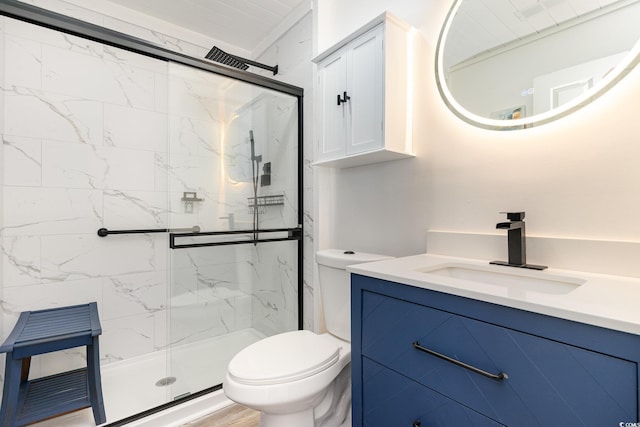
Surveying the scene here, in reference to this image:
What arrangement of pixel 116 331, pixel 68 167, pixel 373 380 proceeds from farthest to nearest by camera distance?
pixel 116 331
pixel 68 167
pixel 373 380

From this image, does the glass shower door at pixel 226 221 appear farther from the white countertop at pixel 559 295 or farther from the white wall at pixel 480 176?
the white countertop at pixel 559 295

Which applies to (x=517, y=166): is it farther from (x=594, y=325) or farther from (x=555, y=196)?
(x=594, y=325)

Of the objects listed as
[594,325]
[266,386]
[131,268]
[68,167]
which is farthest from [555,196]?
[68,167]

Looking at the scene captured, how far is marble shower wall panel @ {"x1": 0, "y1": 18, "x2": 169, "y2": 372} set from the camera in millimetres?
1859

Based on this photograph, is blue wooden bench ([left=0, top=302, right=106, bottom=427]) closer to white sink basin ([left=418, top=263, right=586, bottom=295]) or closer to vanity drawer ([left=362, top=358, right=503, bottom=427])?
vanity drawer ([left=362, top=358, right=503, bottom=427])

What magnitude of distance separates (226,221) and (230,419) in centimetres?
103

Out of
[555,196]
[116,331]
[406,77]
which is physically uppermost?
[406,77]

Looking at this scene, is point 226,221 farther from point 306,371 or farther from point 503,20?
point 503,20

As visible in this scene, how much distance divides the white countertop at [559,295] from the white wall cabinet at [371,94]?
594 mm

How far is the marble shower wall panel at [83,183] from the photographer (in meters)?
1.86

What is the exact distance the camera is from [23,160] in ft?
6.13

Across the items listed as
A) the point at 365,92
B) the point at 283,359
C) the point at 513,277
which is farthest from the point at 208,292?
the point at 513,277

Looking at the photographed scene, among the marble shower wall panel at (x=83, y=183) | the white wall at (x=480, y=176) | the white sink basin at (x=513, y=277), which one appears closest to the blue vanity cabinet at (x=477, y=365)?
the white sink basin at (x=513, y=277)

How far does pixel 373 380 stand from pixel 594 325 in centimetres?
64
